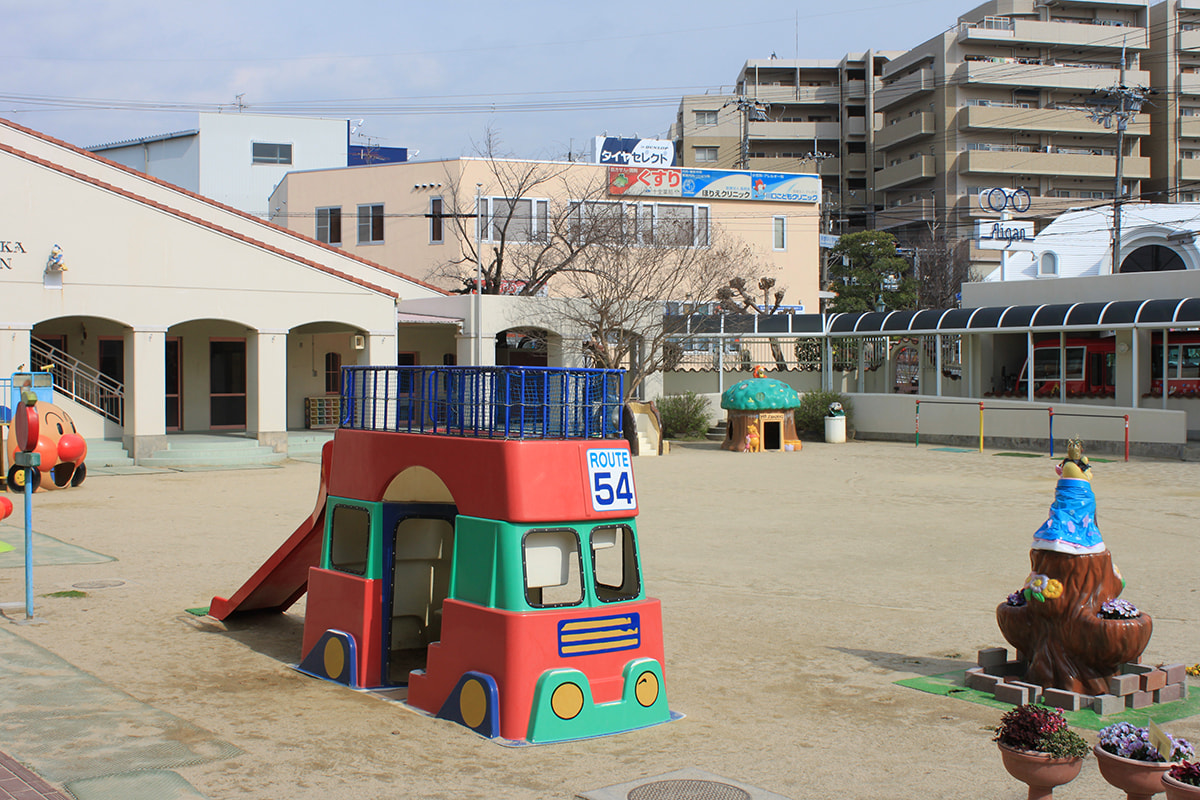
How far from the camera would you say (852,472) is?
24.5m

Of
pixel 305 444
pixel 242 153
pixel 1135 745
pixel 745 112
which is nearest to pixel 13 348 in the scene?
pixel 305 444

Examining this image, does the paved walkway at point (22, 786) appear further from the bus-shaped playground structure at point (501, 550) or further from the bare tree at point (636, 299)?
the bare tree at point (636, 299)

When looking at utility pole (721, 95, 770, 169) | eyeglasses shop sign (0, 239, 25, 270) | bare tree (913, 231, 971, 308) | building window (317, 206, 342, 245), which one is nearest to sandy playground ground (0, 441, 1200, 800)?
eyeglasses shop sign (0, 239, 25, 270)

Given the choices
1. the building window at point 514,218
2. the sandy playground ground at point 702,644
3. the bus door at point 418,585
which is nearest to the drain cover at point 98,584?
the sandy playground ground at point 702,644

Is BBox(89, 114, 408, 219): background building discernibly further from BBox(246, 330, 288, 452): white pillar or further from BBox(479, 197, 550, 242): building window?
BBox(246, 330, 288, 452): white pillar

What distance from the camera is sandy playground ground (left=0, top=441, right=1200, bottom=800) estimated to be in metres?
6.46

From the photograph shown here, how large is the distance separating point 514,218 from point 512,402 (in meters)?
34.8

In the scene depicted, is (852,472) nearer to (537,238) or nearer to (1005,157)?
(537,238)

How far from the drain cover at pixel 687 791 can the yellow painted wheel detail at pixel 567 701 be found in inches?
45.2

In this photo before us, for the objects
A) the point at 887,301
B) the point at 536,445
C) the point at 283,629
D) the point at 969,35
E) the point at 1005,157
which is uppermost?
the point at 969,35

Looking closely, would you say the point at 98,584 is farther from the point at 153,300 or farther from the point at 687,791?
the point at 153,300

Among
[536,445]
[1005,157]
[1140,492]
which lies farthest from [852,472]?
[1005,157]

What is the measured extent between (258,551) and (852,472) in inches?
570

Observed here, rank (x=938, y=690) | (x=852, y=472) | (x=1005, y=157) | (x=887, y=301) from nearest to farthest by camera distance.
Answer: (x=938, y=690) → (x=852, y=472) → (x=887, y=301) → (x=1005, y=157)
